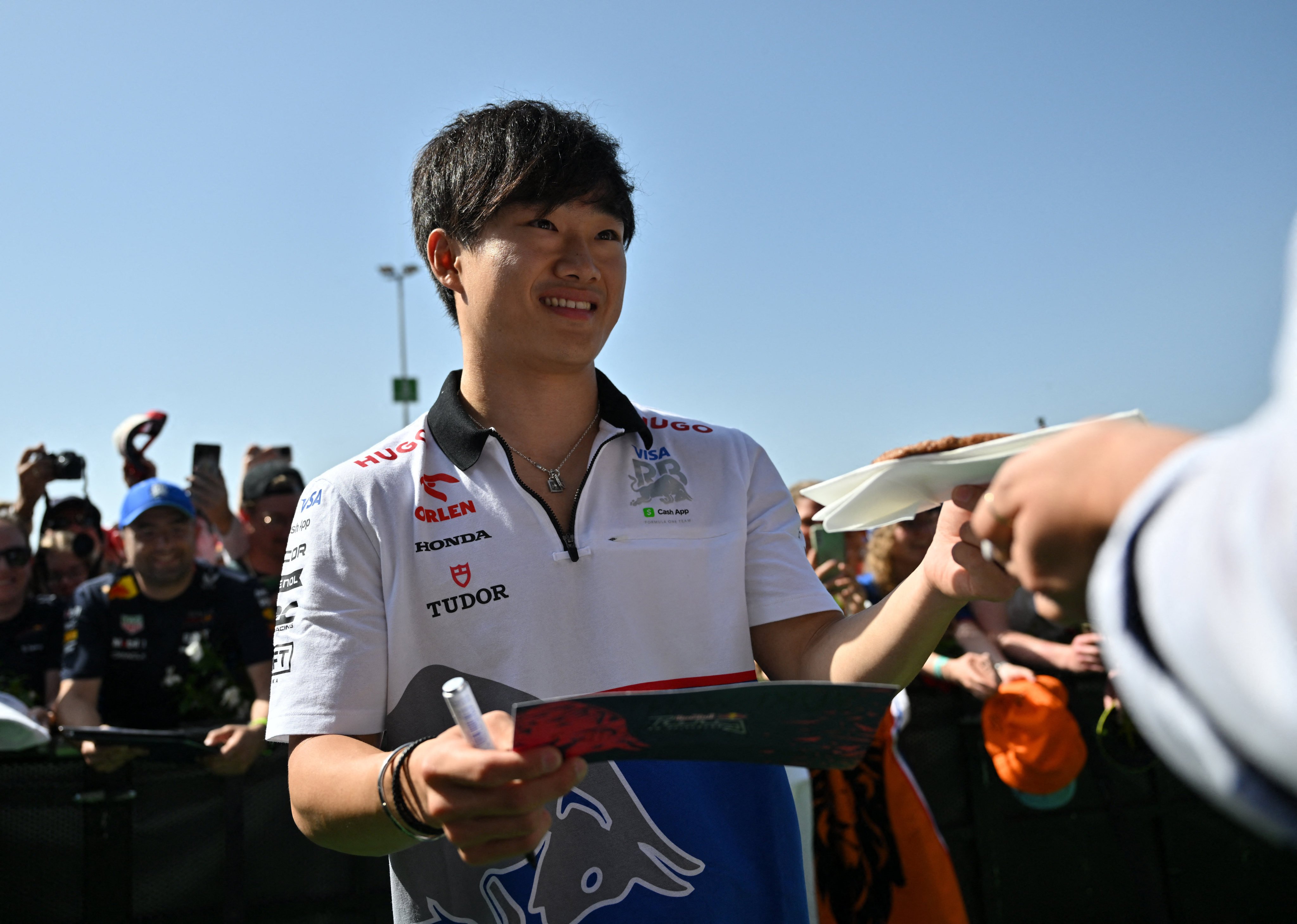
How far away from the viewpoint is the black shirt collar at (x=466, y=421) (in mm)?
1924

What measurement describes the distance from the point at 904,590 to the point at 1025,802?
3252 mm

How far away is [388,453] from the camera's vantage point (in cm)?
194

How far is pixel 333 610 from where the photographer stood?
1.70 meters

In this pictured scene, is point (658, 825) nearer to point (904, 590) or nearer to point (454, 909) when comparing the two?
point (454, 909)

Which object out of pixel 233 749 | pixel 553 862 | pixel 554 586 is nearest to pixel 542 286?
pixel 554 586

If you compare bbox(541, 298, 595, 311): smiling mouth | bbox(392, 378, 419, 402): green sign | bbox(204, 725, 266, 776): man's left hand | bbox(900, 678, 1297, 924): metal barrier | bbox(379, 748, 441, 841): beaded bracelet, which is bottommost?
bbox(900, 678, 1297, 924): metal barrier

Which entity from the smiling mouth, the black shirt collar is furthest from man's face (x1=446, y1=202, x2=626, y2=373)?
the black shirt collar

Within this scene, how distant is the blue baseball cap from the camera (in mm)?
4672

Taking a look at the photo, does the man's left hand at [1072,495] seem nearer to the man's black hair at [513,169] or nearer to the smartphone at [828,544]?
the man's black hair at [513,169]

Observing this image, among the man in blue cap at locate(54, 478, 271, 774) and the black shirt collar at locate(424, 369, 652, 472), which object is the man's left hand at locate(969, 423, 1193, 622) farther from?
the man in blue cap at locate(54, 478, 271, 774)

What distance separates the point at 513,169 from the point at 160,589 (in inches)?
136

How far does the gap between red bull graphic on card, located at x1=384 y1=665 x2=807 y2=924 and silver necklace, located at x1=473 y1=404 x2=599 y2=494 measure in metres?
0.41

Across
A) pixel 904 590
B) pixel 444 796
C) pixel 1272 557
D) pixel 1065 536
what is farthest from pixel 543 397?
pixel 1272 557

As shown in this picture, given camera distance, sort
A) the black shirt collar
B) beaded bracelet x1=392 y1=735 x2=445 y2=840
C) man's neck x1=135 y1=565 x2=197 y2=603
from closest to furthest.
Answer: beaded bracelet x1=392 y1=735 x2=445 y2=840 < the black shirt collar < man's neck x1=135 y1=565 x2=197 y2=603
